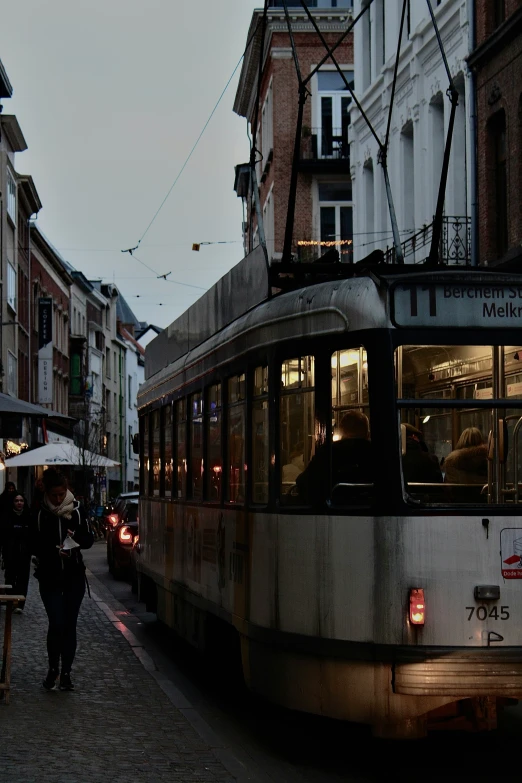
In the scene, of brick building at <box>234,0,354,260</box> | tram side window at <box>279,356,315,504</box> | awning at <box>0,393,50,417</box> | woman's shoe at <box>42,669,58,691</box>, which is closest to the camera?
tram side window at <box>279,356,315,504</box>

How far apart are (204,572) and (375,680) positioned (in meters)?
3.73

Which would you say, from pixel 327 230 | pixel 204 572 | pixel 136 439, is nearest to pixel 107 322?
pixel 327 230

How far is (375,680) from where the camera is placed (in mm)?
7801

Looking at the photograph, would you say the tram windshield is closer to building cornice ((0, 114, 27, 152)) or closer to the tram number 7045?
the tram number 7045

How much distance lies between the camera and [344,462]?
8.30 metres

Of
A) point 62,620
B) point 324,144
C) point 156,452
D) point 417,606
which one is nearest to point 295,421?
point 417,606

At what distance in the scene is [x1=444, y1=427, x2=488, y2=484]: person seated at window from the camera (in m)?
7.87

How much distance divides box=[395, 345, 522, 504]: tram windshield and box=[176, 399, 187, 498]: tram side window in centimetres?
505

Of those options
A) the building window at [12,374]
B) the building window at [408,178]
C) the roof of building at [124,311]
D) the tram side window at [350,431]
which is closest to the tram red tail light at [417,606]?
the tram side window at [350,431]

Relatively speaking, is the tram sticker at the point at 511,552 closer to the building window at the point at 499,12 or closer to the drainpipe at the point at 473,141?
the drainpipe at the point at 473,141

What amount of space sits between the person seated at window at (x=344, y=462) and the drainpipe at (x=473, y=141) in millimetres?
17031

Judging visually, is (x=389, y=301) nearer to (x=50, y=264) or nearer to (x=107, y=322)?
(x=50, y=264)

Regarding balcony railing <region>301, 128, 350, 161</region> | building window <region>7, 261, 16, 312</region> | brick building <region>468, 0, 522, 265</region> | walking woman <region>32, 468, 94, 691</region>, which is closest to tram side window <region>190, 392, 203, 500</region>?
walking woman <region>32, 468, 94, 691</region>

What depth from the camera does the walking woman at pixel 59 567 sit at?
11406 mm
